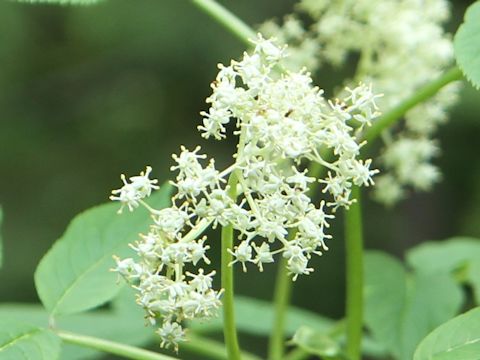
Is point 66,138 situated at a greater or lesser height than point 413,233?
greater

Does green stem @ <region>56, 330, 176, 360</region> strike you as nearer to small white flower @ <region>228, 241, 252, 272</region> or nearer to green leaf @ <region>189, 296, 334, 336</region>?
small white flower @ <region>228, 241, 252, 272</region>

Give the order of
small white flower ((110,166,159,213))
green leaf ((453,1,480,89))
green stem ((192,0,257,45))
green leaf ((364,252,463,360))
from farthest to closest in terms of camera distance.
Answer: green leaf ((364,252,463,360)) → green stem ((192,0,257,45)) → green leaf ((453,1,480,89)) → small white flower ((110,166,159,213))

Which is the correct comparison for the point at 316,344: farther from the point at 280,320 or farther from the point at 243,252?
the point at 280,320

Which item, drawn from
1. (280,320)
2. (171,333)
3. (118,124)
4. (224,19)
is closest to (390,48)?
(224,19)

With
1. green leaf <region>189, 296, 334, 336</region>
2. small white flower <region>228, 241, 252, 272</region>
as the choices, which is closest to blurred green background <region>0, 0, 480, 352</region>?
green leaf <region>189, 296, 334, 336</region>

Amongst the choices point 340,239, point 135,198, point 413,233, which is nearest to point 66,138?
point 340,239

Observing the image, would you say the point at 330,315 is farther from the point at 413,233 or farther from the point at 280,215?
the point at 280,215

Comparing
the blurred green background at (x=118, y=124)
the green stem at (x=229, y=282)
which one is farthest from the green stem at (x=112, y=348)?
the blurred green background at (x=118, y=124)
